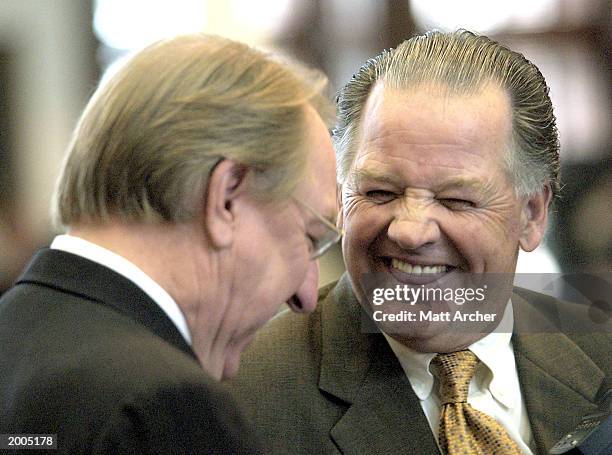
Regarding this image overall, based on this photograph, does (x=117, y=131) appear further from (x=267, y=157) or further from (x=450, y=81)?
(x=450, y=81)

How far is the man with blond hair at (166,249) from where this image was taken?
3.31 feet

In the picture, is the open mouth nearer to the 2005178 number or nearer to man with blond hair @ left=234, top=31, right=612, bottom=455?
man with blond hair @ left=234, top=31, right=612, bottom=455

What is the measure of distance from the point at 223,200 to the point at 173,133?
0.09 meters

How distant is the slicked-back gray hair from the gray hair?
0.61 metres

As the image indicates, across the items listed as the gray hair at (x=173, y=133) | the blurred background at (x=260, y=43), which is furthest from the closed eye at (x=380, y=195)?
the blurred background at (x=260, y=43)

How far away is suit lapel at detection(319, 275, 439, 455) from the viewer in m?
1.65

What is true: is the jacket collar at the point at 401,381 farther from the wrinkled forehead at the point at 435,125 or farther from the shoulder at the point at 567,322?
the wrinkled forehead at the point at 435,125

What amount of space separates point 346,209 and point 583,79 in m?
3.02

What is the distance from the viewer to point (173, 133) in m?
1.13

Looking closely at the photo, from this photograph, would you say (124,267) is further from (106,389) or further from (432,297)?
(432,297)

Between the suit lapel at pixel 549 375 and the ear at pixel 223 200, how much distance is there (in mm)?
768

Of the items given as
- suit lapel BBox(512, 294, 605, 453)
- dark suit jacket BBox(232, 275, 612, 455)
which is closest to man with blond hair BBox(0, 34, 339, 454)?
dark suit jacket BBox(232, 275, 612, 455)

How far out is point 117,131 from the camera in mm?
1151

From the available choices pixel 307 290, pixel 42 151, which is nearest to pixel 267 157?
pixel 307 290
